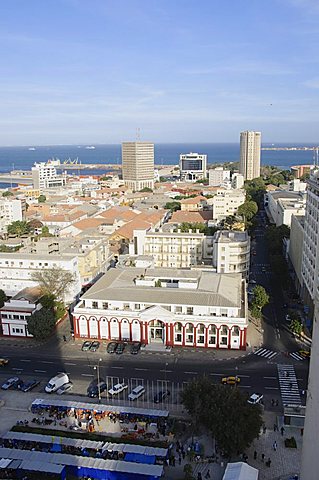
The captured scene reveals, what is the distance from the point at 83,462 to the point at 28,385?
39.2 feet

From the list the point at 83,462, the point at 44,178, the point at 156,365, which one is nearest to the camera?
the point at 83,462

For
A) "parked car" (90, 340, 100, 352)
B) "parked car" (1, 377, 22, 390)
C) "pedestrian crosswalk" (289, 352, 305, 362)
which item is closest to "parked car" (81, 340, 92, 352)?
"parked car" (90, 340, 100, 352)

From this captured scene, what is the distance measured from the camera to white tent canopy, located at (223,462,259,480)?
24.7 m

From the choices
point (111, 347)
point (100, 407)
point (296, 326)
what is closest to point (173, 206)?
point (296, 326)

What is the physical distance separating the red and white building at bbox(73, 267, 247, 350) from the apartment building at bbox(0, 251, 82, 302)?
298 inches

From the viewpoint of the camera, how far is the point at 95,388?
36.7m

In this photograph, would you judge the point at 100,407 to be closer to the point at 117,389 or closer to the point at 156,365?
the point at 117,389

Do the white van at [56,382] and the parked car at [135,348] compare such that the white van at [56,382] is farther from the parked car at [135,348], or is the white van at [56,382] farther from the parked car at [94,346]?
the parked car at [135,348]

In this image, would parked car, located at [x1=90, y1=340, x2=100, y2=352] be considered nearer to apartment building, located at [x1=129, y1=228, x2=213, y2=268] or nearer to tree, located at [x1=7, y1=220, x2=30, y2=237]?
apartment building, located at [x1=129, y1=228, x2=213, y2=268]

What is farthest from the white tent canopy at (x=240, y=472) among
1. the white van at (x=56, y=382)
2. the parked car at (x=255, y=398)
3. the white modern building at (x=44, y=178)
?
the white modern building at (x=44, y=178)

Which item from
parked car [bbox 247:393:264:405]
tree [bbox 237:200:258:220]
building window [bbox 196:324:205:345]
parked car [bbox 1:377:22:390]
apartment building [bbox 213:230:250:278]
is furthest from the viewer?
tree [bbox 237:200:258:220]

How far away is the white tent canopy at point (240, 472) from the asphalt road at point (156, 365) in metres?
9.13

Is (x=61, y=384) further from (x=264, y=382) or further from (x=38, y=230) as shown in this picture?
(x=38, y=230)

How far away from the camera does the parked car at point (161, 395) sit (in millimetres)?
34912
